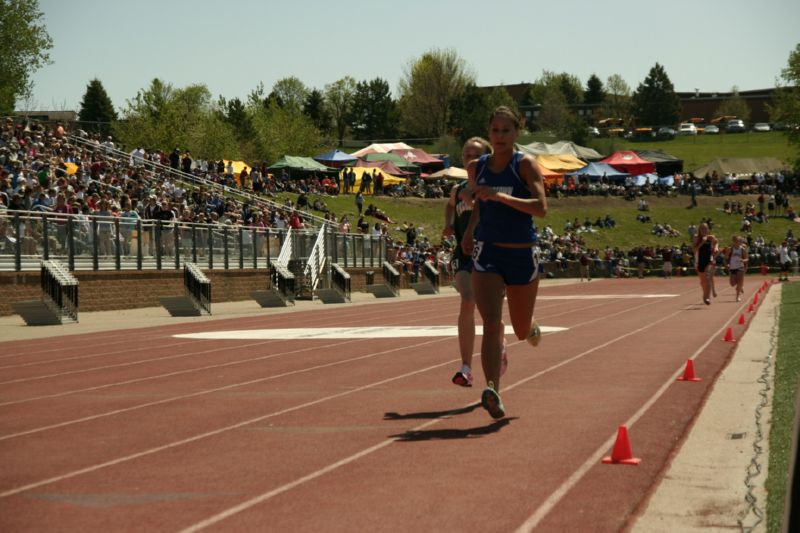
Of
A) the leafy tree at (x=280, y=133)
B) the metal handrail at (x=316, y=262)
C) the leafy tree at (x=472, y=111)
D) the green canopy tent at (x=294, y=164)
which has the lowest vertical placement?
the metal handrail at (x=316, y=262)

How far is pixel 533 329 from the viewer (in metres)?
9.63

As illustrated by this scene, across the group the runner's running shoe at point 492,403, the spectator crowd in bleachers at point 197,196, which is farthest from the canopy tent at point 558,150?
the runner's running shoe at point 492,403

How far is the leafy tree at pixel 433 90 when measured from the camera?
143000 millimetres

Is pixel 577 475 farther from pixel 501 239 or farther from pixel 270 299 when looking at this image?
pixel 270 299

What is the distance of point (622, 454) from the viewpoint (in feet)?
21.8

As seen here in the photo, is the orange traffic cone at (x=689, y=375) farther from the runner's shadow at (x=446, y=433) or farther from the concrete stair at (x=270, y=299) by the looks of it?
the concrete stair at (x=270, y=299)

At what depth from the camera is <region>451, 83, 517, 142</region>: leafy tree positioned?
400 ft

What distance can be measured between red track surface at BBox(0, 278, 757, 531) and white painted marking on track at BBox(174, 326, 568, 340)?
2.39m

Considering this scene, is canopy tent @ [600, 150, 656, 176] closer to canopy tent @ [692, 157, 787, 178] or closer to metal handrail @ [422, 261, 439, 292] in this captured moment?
canopy tent @ [692, 157, 787, 178]

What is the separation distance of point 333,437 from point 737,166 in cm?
8993

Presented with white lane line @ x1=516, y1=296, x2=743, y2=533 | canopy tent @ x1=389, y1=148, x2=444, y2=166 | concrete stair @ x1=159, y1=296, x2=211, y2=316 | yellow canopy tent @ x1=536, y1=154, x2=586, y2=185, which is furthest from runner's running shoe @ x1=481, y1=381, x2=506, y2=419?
canopy tent @ x1=389, y1=148, x2=444, y2=166

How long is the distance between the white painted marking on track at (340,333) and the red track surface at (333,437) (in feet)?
7.85

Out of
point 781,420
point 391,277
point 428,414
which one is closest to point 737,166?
point 391,277

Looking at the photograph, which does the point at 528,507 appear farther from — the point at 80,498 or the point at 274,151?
the point at 274,151
